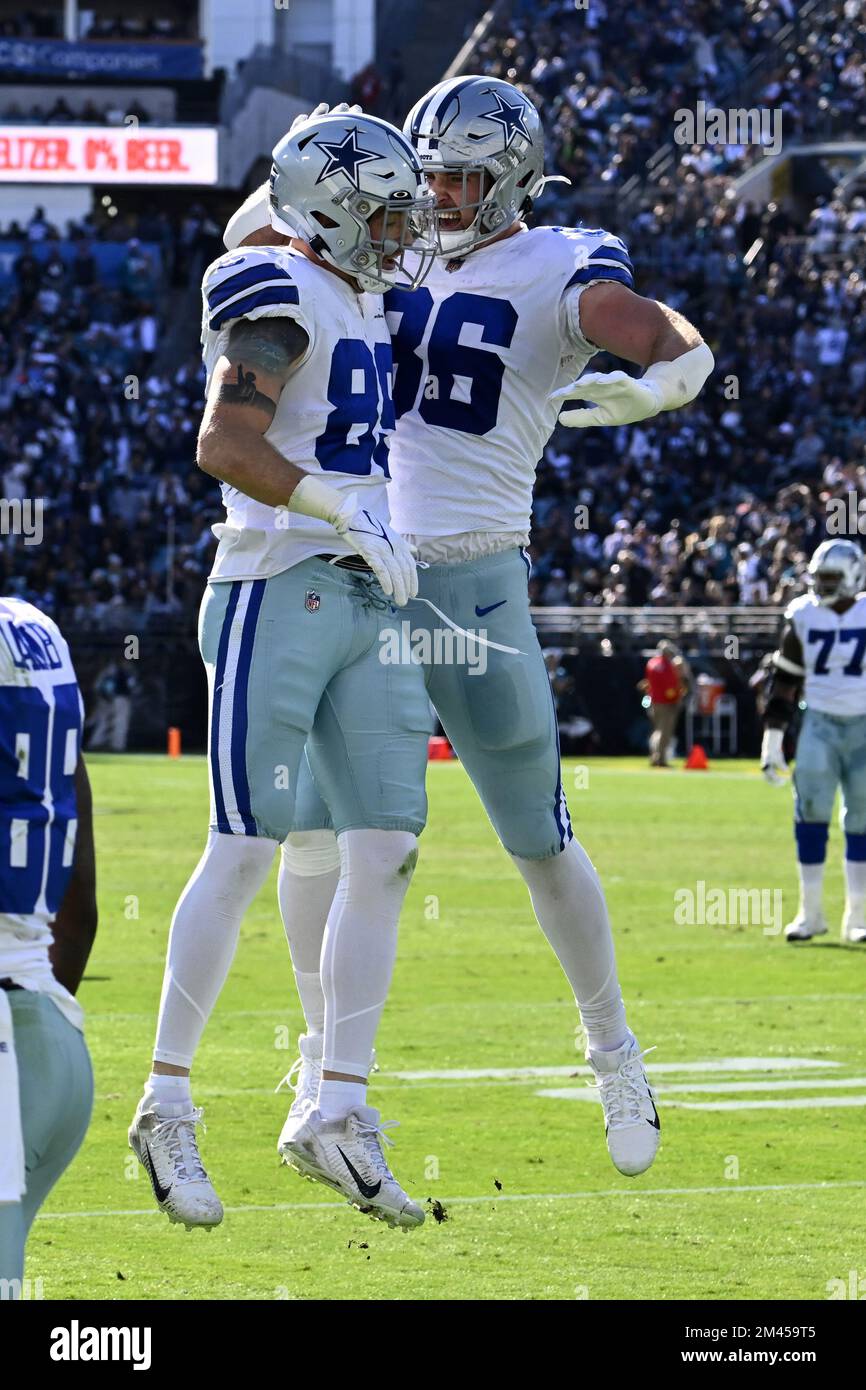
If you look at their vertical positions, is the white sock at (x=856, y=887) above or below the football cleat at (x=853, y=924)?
above

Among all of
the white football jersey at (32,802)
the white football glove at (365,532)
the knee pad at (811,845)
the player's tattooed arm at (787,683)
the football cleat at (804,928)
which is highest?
the white football glove at (365,532)

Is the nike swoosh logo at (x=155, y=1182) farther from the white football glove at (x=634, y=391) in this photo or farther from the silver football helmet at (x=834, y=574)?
the silver football helmet at (x=834, y=574)

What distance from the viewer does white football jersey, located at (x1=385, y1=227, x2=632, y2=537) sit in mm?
5836

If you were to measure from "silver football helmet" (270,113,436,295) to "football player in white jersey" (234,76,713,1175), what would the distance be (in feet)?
1.10

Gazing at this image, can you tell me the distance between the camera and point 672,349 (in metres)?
5.46

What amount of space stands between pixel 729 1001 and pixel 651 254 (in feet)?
81.8

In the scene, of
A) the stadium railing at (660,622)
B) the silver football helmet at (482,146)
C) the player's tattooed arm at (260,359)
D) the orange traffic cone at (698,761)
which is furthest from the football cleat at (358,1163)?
the stadium railing at (660,622)

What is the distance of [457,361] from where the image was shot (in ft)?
19.1

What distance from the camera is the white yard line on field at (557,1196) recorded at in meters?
6.14

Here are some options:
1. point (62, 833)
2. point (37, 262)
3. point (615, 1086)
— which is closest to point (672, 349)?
point (615, 1086)

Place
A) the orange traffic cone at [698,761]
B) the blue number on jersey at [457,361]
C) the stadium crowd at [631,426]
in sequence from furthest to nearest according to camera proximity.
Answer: the stadium crowd at [631,426] < the orange traffic cone at [698,761] < the blue number on jersey at [457,361]

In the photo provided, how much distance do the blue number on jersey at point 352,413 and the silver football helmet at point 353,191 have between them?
0.20 metres

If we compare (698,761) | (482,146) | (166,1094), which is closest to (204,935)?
(166,1094)
